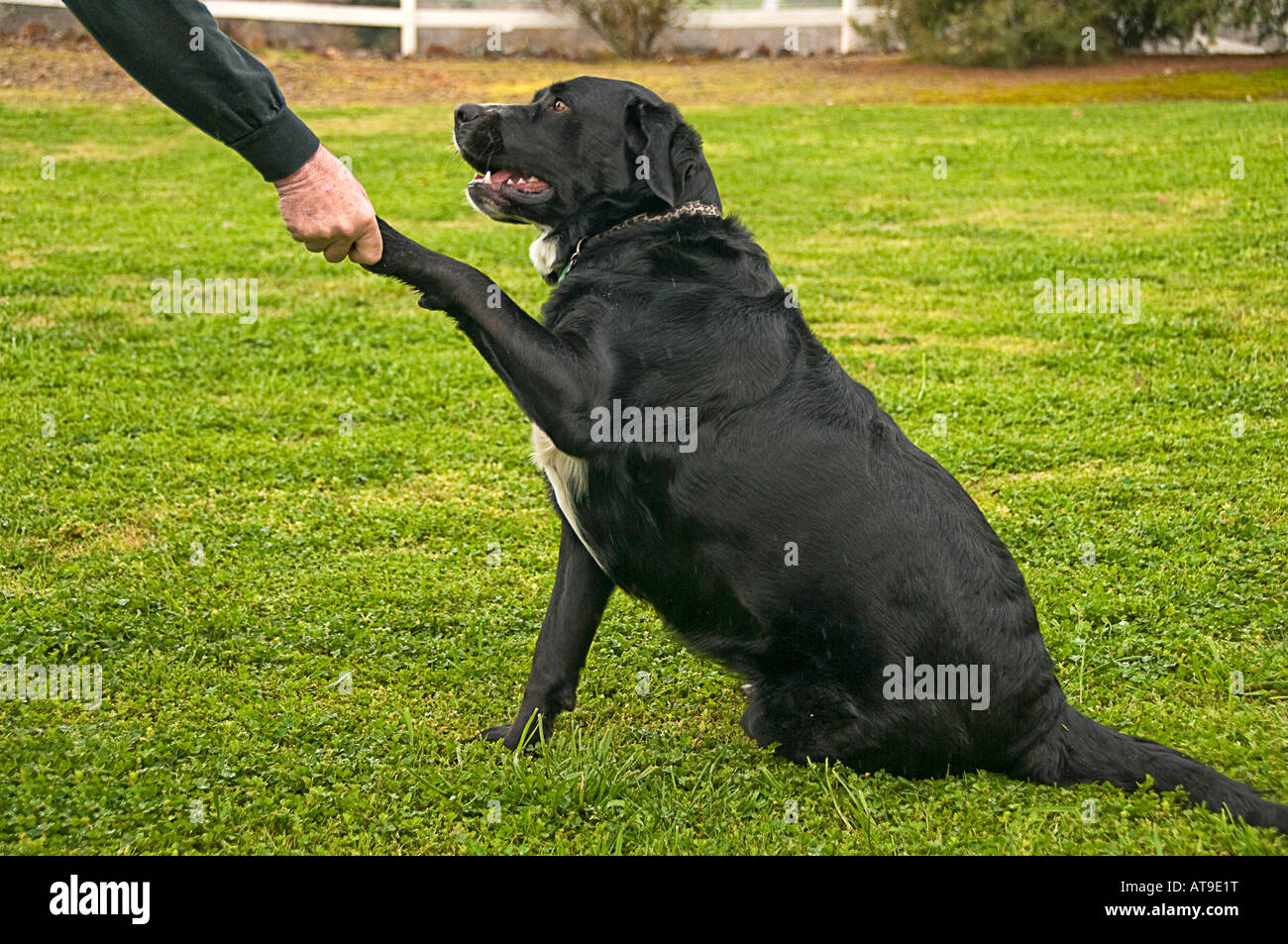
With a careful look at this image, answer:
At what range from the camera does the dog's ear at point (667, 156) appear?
3.56 metres

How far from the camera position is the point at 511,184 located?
3.74m

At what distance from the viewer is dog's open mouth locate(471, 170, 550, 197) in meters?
3.70

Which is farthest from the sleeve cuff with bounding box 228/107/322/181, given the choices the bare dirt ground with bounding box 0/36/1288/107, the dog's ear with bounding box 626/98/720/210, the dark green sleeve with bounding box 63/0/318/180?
the bare dirt ground with bounding box 0/36/1288/107

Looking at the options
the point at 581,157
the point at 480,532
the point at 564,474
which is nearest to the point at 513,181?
the point at 581,157

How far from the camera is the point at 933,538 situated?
3.29 meters

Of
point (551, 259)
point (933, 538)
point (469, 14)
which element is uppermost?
point (469, 14)

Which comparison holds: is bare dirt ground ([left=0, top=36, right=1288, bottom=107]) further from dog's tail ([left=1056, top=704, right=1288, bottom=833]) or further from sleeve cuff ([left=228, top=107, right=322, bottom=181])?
dog's tail ([left=1056, top=704, right=1288, bottom=833])

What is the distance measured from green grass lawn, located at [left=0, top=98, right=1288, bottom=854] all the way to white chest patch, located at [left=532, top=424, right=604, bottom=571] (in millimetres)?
662

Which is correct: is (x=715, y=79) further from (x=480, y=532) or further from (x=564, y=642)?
(x=564, y=642)

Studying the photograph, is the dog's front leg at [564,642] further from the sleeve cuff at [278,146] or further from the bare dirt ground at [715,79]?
the bare dirt ground at [715,79]

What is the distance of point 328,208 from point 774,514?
138 centimetres
